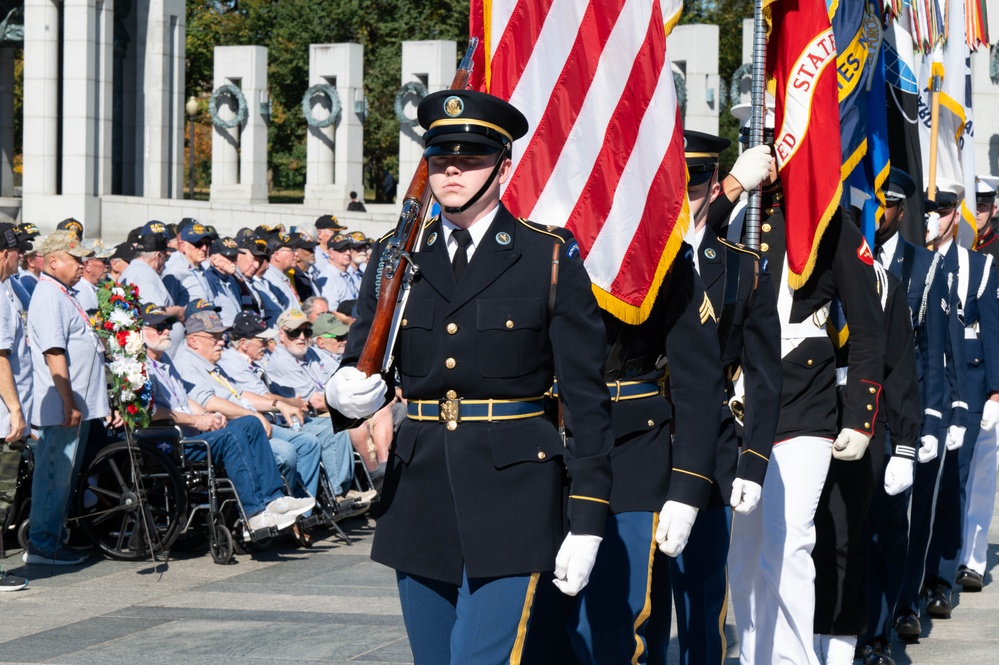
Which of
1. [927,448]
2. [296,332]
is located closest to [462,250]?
[927,448]

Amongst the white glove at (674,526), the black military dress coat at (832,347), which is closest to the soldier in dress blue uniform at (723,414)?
the black military dress coat at (832,347)

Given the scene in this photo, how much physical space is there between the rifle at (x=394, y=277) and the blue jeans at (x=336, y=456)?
654 cm

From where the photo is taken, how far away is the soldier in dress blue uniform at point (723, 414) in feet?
18.5

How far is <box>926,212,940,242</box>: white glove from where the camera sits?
8.98m

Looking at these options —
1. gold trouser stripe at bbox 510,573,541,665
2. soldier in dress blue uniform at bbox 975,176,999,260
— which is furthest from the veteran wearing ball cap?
soldier in dress blue uniform at bbox 975,176,999,260

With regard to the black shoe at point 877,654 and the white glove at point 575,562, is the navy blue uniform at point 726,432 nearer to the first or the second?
the white glove at point 575,562

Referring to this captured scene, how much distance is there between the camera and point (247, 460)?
32.0 feet

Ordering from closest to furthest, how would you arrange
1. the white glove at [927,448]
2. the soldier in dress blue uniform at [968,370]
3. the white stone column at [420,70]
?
the white glove at [927,448] < the soldier in dress blue uniform at [968,370] < the white stone column at [420,70]

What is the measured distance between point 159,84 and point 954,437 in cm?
2602

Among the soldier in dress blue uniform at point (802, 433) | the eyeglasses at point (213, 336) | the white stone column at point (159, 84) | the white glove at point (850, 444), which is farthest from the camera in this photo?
the white stone column at point (159, 84)

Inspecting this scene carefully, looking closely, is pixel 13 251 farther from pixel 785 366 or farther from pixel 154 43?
pixel 154 43

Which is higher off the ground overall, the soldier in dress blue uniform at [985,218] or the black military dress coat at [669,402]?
the soldier in dress blue uniform at [985,218]

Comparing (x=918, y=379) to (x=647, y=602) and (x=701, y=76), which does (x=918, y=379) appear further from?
(x=701, y=76)

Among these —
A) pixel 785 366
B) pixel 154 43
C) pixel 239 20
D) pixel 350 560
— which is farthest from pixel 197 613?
pixel 239 20
